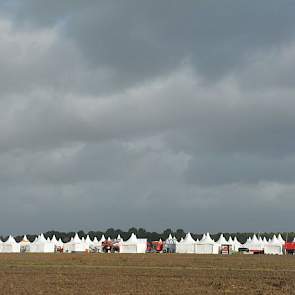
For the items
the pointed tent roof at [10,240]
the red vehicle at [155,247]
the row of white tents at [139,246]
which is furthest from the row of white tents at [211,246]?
the pointed tent roof at [10,240]

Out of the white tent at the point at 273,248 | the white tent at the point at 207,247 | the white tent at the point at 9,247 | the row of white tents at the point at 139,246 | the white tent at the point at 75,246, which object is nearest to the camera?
the white tent at the point at 207,247

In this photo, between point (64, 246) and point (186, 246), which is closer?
point (186, 246)

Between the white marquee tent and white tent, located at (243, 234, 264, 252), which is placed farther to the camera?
white tent, located at (243, 234, 264, 252)

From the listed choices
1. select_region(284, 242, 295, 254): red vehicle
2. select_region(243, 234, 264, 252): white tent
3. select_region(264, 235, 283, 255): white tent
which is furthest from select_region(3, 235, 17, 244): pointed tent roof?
select_region(284, 242, 295, 254): red vehicle

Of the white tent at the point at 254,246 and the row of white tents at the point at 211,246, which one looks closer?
the row of white tents at the point at 211,246

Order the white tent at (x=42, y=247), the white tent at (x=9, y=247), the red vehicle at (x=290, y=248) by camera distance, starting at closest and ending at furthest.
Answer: the red vehicle at (x=290, y=248), the white tent at (x=42, y=247), the white tent at (x=9, y=247)

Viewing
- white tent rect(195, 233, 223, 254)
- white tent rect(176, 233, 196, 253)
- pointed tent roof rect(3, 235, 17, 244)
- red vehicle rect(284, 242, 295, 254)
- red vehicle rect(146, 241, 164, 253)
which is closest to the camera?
white tent rect(195, 233, 223, 254)

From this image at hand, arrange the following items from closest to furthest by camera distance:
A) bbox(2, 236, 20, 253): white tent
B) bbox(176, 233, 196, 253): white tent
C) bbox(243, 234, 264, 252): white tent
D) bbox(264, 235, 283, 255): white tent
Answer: bbox(176, 233, 196, 253): white tent → bbox(264, 235, 283, 255): white tent → bbox(2, 236, 20, 253): white tent → bbox(243, 234, 264, 252): white tent

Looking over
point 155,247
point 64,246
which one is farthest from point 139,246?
point 64,246

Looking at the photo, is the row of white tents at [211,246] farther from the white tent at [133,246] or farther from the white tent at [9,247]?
the white tent at [9,247]

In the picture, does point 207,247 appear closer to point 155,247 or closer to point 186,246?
point 186,246

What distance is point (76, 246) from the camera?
132250 mm

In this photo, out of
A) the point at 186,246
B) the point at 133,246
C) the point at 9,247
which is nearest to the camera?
the point at 133,246

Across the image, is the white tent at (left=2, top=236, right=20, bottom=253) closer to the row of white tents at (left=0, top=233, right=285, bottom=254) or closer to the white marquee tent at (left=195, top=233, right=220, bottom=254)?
the row of white tents at (left=0, top=233, right=285, bottom=254)
